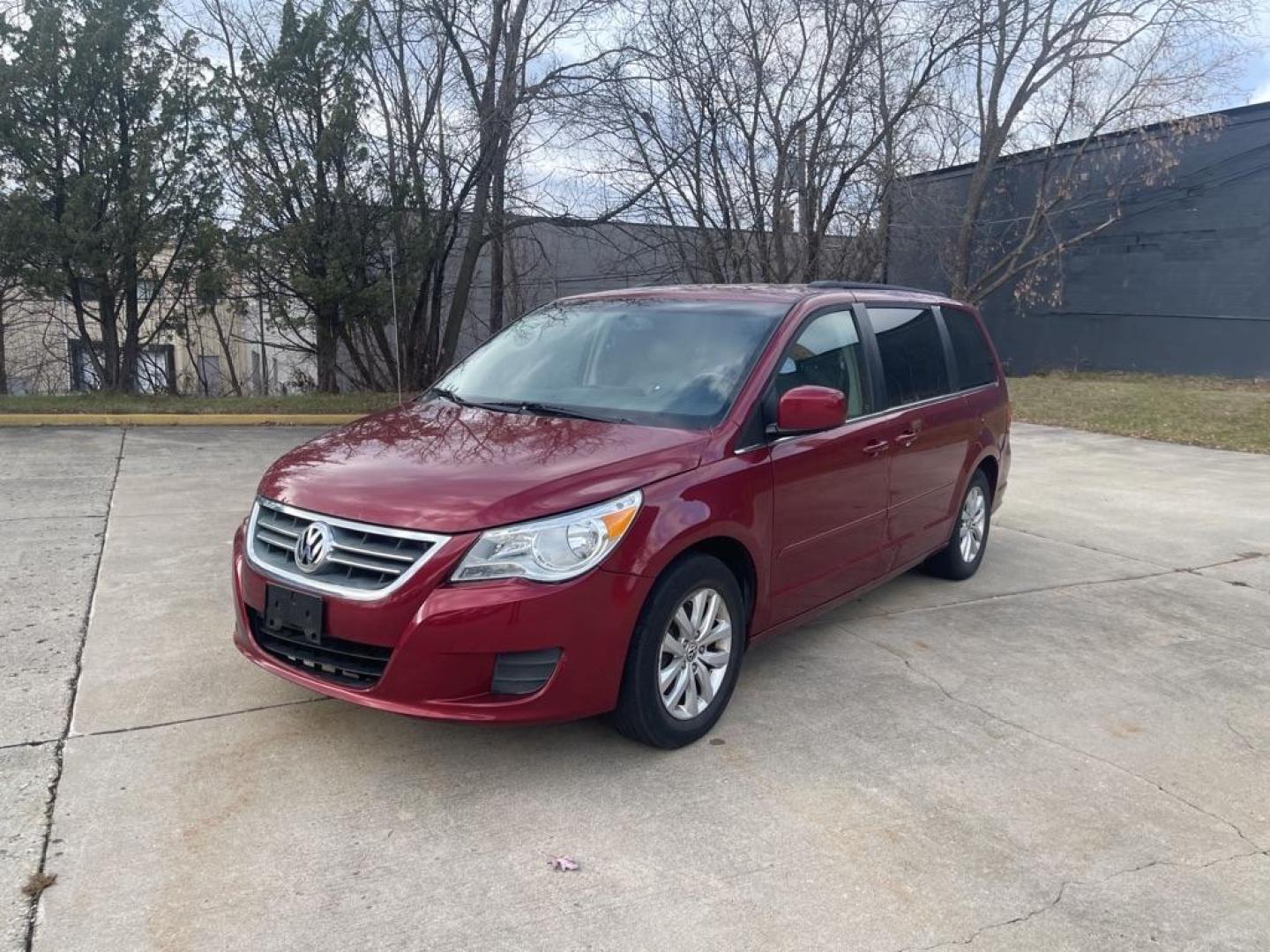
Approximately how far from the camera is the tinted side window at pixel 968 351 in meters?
6.09

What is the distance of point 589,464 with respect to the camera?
3.55 meters

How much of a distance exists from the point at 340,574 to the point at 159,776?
951mm

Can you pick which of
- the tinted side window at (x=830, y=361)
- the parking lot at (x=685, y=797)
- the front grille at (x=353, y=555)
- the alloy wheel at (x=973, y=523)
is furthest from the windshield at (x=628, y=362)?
the alloy wheel at (x=973, y=523)

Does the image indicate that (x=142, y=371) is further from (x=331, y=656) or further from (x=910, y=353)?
(x=331, y=656)

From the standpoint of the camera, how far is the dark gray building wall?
18.6 m

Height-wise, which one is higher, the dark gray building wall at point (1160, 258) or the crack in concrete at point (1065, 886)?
the dark gray building wall at point (1160, 258)

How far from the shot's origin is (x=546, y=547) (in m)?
3.29

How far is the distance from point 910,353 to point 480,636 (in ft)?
10.6

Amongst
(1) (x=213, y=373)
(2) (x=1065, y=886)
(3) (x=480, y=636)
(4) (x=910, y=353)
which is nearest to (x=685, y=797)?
(3) (x=480, y=636)

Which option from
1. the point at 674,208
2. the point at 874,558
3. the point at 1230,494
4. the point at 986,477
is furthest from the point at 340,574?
the point at 674,208

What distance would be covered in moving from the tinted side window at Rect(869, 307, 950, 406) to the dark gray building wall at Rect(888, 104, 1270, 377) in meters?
13.5

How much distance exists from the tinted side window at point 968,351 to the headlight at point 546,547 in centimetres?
340

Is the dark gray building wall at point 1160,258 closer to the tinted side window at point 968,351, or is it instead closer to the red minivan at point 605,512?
the tinted side window at point 968,351

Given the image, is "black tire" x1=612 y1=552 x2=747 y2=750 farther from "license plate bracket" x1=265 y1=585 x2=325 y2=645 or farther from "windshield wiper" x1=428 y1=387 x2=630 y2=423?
"license plate bracket" x1=265 y1=585 x2=325 y2=645
